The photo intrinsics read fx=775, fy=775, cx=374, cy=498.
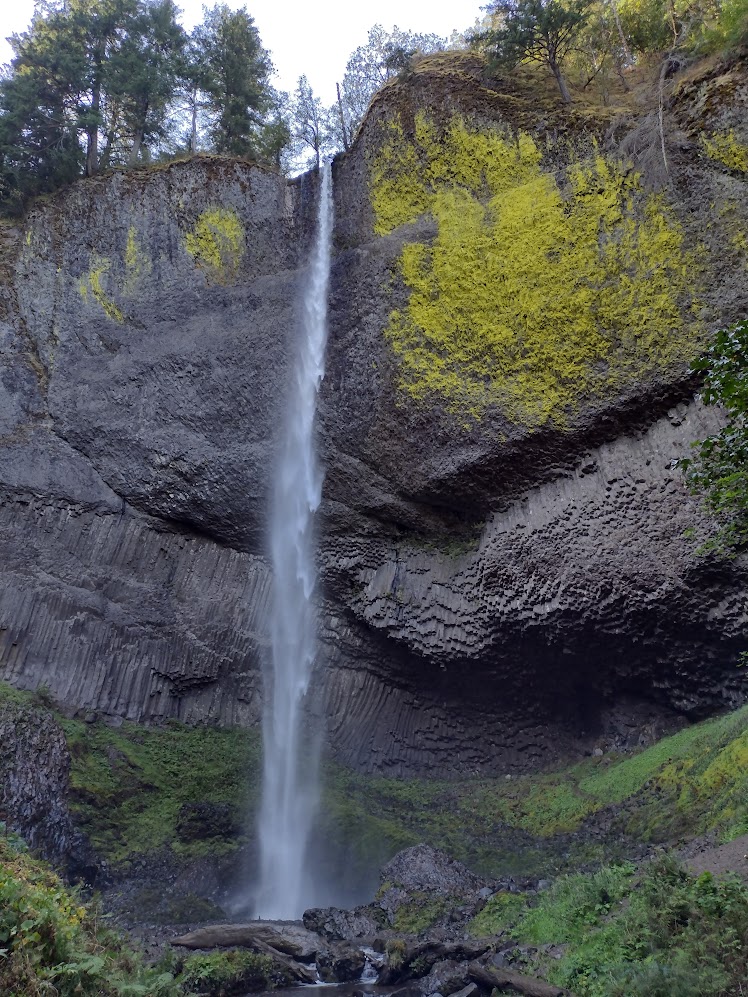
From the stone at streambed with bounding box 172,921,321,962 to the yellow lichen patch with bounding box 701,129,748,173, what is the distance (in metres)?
15.3

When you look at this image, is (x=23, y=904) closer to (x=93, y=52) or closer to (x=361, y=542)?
(x=361, y=542)

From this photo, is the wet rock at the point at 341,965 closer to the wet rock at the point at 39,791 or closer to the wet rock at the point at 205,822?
the wet rock at the point at 39,791

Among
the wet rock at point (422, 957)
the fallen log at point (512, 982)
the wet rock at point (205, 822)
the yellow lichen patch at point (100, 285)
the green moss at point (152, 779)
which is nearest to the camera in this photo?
the fallen log at point (512, 982)

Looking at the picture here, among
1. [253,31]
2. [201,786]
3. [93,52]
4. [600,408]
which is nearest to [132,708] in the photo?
[201,786]

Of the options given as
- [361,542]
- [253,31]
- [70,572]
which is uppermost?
[253,31]

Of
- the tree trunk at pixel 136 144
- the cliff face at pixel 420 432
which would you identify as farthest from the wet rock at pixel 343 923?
the tree trunk at pixel 136 144

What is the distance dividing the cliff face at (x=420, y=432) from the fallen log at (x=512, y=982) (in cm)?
802

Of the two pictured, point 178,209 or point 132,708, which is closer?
point 132,708

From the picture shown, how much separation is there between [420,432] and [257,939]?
400 inches

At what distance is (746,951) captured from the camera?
5488 millimetres

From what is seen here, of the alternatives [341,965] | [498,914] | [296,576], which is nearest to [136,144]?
[296,576]

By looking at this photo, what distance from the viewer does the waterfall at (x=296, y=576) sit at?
16031mm

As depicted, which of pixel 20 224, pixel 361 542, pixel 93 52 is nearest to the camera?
pixel 361 542

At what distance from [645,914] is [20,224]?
20.3m
